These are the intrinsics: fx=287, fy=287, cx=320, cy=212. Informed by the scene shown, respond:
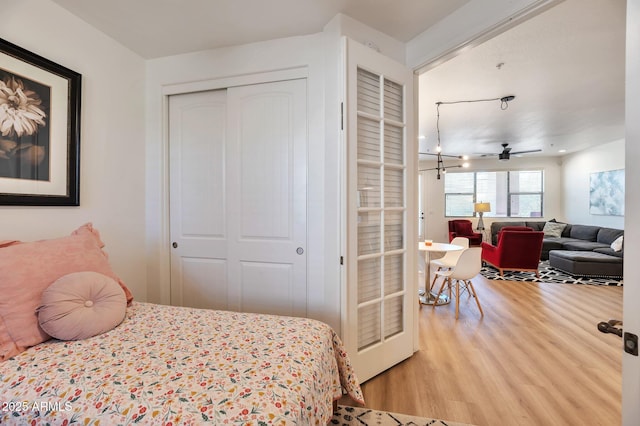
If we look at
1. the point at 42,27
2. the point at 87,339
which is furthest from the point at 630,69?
the point at 42,27

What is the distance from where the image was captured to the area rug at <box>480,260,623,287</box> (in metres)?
4.57

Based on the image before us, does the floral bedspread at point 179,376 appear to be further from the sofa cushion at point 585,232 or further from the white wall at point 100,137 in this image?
the sofa cushion at point 585,232

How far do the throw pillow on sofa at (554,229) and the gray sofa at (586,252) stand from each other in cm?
8

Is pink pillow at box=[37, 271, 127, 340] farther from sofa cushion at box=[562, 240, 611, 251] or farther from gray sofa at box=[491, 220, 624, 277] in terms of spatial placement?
sofa cushion at box=[562, 240, 611, 251]

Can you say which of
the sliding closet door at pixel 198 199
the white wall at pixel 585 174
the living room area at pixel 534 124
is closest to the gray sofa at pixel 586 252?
the living room area at pixel 534 124

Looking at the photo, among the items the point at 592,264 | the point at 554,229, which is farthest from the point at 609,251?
the point at 554,229

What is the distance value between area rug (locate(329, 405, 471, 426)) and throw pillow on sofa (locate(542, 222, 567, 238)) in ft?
22.9

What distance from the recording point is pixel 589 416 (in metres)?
1.70

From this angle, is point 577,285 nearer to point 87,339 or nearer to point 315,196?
point 315,196

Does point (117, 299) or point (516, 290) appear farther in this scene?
point (516, 290)

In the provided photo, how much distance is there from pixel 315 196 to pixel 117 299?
4.20 ft

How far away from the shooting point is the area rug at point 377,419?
1.64 metres

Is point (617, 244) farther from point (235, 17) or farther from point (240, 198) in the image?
point (235, 17)

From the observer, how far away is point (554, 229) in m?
6.82
